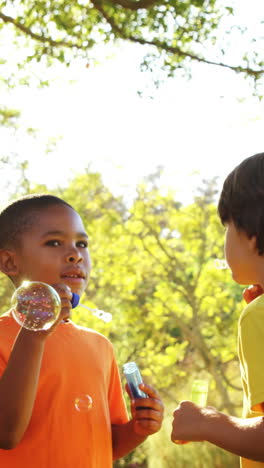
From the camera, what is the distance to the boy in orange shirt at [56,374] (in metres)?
1.55

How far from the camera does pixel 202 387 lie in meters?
1.65

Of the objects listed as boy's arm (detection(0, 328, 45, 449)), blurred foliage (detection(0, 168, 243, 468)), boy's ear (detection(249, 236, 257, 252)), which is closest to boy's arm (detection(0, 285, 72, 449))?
boy's arm (detection(0, 328, 45, 449))

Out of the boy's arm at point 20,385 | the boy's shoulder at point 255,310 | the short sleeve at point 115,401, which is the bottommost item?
the short sleeve at point 115,401

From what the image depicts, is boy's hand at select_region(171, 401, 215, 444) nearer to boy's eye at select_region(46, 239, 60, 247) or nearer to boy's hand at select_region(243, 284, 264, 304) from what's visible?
boy's hand at select_region(243, 284, 264, 304)

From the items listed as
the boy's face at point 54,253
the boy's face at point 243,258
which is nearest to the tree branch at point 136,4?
the boy's face at point 54,253

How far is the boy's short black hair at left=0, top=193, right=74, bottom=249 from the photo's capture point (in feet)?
6.39

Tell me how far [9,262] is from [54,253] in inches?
Result: 6.9

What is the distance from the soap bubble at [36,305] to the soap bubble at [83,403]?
26 cm

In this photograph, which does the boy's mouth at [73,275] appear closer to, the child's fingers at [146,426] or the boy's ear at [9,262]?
the boy's ear at [9,262]

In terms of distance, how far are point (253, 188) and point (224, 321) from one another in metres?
4.46

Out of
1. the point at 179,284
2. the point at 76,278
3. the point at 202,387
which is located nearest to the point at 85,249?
the point at 76,278

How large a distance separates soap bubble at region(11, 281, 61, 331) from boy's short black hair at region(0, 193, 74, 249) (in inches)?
8.1

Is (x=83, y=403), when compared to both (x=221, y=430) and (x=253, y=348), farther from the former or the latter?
(x=253, y=348)

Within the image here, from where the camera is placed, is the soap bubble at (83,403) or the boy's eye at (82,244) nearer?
the soap bubble at (83,403)
